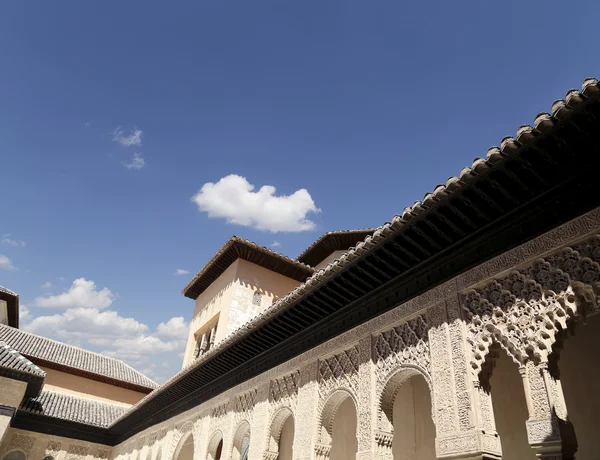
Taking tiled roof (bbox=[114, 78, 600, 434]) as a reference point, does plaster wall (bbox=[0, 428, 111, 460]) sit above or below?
below

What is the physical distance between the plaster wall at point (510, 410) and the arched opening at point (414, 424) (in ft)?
4.26

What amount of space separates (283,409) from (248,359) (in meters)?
1.57

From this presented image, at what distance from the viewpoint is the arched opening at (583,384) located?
5.55m

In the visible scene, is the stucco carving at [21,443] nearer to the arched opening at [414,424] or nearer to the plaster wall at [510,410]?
the arched opening at [414,424]

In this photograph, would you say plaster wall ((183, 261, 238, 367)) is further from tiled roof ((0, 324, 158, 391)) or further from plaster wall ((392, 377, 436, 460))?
tiled roof ((0, 324, 158, 391))

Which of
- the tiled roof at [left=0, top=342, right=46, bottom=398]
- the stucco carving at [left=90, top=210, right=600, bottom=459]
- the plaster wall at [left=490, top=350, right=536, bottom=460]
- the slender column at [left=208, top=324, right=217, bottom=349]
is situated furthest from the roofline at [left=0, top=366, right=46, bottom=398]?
the plaster wall at [left=490, top=350, right=536, bottom=460]

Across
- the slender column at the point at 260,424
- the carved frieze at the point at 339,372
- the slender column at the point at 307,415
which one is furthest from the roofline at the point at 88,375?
the carved frieze at the point at 339,372

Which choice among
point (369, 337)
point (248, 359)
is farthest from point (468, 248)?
point (248, 359)

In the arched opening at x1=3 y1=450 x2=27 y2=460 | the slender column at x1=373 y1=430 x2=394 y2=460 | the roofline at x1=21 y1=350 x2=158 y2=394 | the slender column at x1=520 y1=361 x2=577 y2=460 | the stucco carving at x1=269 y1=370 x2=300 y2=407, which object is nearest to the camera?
the slender column at x1=520 y1=361 x2=577 y2=460

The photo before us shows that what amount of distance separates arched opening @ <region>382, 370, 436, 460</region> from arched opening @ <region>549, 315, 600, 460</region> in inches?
88.2

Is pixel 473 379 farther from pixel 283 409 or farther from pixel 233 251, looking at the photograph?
pixel 233 251

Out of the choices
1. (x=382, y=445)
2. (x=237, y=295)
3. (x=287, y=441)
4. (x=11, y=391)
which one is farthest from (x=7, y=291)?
(x=382, y=445)

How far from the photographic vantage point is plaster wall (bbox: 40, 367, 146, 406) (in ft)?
64.5

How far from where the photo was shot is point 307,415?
6.38m
